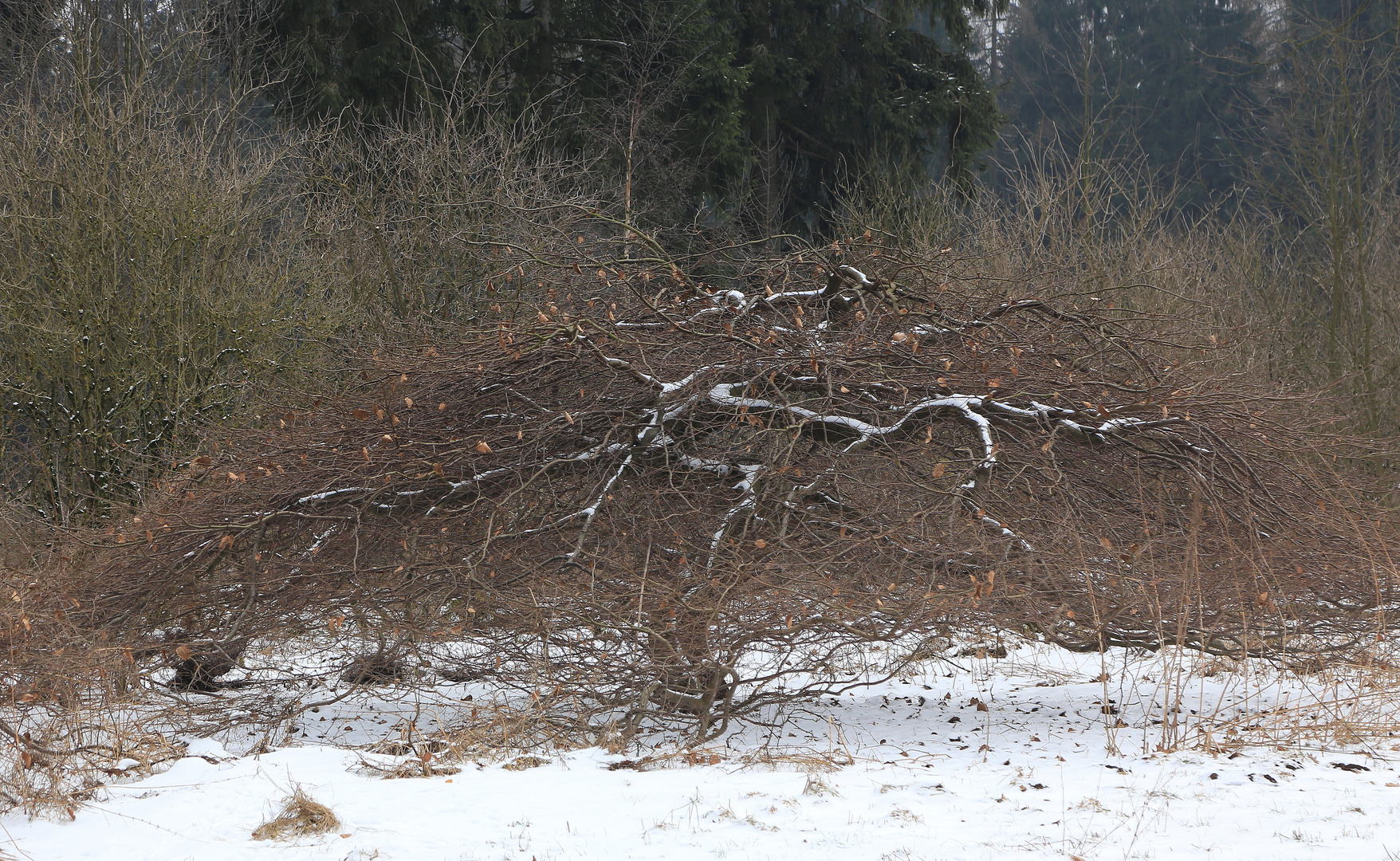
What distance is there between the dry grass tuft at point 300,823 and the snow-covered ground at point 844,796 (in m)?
0.04

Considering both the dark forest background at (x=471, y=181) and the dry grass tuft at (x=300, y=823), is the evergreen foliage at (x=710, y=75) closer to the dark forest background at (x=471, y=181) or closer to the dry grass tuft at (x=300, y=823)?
the dark forest background at (x=471, y=181)

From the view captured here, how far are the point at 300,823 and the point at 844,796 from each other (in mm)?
1840

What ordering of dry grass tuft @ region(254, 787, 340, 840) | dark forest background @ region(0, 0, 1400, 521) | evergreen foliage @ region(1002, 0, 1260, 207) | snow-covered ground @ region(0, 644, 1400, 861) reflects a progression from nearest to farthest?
1. snow-covered ground @ region(0, 644, 1400, 861)
2. dry grass tuft @ region(254, 787, 340, 840)
3. dark forest background @ region(0, 0, 1400, 521)
4. evergreen foliage @ region(1002, 0, 1260, 207)

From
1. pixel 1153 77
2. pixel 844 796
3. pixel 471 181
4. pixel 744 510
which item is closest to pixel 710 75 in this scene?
pixel 471 181

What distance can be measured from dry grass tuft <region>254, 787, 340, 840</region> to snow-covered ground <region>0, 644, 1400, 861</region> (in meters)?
0.04

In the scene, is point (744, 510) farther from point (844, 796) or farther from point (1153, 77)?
point (1153, 77)

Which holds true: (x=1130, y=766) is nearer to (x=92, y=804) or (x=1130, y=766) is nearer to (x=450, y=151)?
(x=92, y=804)

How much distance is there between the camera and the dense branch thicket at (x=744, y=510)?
4.90 metres

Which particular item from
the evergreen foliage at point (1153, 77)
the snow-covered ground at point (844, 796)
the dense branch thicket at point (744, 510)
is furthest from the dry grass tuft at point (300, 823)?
the evergreen foliage at point (1153, 77)

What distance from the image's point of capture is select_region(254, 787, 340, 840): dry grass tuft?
3.70 m

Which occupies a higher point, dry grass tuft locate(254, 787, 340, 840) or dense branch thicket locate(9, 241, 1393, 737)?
dense branch thicket locate(9, 241, 1393, 737)

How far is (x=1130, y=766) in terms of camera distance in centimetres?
437

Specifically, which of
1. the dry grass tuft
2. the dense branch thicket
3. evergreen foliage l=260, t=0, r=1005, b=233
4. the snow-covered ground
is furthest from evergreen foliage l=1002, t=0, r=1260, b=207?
the dry grass tuft

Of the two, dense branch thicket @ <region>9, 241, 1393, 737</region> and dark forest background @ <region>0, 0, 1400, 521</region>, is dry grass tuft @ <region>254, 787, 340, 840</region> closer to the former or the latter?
dense branch thicket @ <region>9, 241, 1393, 737</region>
